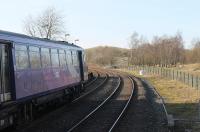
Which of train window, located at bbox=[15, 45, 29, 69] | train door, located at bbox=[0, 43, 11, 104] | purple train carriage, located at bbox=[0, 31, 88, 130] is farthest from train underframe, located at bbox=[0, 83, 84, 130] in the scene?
train window, located at bbox=[15, 45, 29, 69]

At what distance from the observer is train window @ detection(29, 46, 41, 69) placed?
681 inches

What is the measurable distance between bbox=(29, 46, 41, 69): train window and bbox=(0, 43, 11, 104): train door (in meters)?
2.53

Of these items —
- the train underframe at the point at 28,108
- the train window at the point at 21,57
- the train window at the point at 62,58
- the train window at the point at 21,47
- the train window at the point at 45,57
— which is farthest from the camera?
the train window at the point at 62,58

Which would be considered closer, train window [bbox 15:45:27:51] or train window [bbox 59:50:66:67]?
train window [bbox 15:45:27:51]

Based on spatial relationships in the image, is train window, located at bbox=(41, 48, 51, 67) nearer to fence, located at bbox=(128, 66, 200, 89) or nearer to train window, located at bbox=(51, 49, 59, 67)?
train window, located at bbox=(51, 49, 59, 67)

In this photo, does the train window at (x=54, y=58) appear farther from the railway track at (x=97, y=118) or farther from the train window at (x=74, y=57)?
the train window at (x=74, y=57)

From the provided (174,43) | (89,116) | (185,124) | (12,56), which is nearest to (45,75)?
(89,116)

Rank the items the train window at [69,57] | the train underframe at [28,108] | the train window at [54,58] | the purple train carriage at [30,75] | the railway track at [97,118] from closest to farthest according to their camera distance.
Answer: the train underframe at [28,108] < the purple train carriage at [30,75] < the railway track at [97,118] < the train window at [54,58] < the train window at [69,57]

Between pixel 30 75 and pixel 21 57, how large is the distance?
1.17 meters

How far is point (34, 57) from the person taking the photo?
58.0ft

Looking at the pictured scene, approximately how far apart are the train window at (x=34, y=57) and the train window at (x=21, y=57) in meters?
0.60

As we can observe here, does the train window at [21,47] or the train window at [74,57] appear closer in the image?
the train window at [21,47]

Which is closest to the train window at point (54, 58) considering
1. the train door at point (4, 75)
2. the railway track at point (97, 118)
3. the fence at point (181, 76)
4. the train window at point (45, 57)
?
the train window at point (45, 57)

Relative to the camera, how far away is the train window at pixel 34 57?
1730 centimetres
